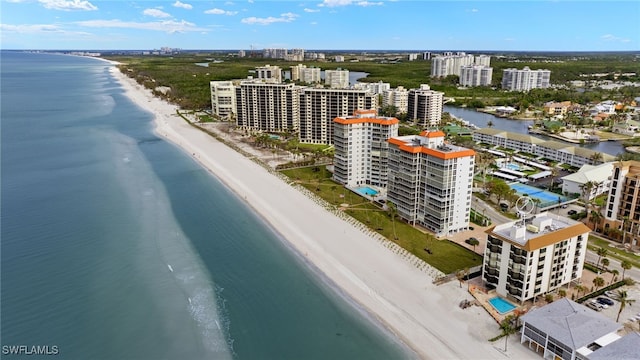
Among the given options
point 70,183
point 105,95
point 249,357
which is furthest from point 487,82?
point 249,357

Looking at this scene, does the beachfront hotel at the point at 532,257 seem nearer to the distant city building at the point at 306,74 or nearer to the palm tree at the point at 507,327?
the palm tree at the point at 507,327

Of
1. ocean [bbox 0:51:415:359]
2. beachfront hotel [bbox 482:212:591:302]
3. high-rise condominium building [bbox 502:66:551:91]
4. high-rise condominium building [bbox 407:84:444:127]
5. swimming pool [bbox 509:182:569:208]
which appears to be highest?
high-rise condominium building [bbox 502:66:551:91]

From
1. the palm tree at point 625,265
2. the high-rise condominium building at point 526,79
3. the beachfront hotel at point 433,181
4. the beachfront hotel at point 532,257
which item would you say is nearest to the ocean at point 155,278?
the beachfront hotel at point 532,257

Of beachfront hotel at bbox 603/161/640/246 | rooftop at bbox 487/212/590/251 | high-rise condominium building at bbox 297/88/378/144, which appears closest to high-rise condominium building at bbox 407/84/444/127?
high-rise condominium building at bbox 297/88/378/144

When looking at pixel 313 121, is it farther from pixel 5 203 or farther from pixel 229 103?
pixel 5 203

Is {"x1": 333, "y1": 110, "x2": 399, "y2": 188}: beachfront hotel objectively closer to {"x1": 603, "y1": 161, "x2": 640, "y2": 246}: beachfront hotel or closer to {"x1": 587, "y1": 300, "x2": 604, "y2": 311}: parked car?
{"x1": 603, "y1": 161, "x2": 640, "y2": 246}: beachfront hotel

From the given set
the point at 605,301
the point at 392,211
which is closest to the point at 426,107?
the point at 392,211

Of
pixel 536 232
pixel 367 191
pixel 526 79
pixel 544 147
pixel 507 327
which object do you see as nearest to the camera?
pixel 507 327

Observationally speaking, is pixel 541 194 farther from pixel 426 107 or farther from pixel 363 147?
pixel 426 107
